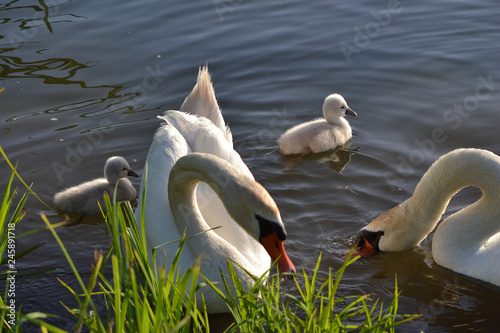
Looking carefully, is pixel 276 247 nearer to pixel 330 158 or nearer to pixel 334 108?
pixel 330 158

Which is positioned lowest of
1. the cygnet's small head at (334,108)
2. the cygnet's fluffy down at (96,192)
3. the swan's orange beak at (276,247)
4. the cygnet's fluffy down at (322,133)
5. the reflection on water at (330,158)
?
the cygnet's fluffy down at (96,192)

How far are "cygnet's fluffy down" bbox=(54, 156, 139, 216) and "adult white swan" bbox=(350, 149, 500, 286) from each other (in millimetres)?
2326

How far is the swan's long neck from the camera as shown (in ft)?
14.3

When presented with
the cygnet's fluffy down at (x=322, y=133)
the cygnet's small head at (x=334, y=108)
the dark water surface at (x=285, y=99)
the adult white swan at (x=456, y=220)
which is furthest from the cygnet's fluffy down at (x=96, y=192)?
the adult white swan at (x=456, y=220)

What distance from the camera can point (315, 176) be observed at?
6.26 m

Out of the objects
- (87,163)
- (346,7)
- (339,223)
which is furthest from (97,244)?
(346,7)

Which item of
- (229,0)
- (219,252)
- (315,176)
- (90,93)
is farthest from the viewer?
(229,0)

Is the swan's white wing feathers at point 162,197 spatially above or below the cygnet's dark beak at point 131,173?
above

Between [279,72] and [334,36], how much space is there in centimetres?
131

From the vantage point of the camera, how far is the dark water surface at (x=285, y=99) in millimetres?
4926

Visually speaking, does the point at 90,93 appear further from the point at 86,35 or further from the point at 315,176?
the point at 315,176

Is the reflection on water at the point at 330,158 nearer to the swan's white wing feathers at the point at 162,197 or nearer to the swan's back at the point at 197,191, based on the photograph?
the swan's back at the point at 197,191

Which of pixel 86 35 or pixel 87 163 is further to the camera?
pixel 86 35

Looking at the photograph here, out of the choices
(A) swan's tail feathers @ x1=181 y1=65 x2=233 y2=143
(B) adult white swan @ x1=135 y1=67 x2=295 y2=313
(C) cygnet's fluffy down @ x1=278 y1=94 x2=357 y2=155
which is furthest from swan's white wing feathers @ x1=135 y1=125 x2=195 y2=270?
(C) cygnet's fluffy down @ x1=278 y1=94 x2=357 y2=155
